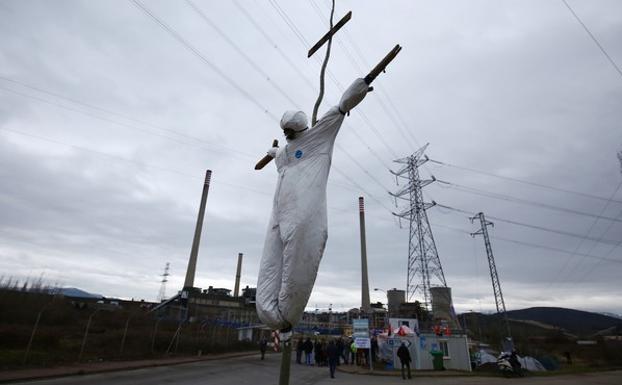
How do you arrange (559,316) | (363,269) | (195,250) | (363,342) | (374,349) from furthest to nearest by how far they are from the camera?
(559,316) → (363,269) → (195,250) → (374,349) → (363,342)

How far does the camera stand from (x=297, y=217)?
2.50 m

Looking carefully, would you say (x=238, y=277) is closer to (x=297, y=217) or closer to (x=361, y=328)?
(x=361, y=328)

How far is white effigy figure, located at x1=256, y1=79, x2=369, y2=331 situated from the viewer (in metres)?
2.38

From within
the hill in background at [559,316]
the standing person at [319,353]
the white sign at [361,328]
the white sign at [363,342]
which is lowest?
the standing person at [319,353]

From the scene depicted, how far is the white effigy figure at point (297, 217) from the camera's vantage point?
2.38 m

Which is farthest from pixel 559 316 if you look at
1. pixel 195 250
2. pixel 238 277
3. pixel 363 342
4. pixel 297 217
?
pixel 297 217

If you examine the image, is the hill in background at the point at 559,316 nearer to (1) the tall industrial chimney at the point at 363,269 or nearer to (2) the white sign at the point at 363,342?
(1) the tall industrial chimney at the point at 363,269

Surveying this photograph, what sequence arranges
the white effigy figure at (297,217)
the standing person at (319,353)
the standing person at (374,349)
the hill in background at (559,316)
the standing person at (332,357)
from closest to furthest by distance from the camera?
the white effigy figure at (297,217), the standing person at (332,357), the standing person at (374,349), the standing person at (319,353), the hill in background at (559,316)

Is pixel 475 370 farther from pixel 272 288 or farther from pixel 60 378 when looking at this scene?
pixel 272 288

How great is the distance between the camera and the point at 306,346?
22172 millimetres

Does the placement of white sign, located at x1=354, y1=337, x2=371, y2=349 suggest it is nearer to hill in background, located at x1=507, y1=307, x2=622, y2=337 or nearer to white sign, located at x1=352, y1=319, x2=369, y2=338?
white sign, located at x1=352, y1=319, x2=369, y2=338

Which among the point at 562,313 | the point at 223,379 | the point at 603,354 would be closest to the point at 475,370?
the point at 223,379

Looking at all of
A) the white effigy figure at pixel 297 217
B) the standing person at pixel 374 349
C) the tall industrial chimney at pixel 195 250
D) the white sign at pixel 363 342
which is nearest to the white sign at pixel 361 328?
the white sign at pixel 363 342

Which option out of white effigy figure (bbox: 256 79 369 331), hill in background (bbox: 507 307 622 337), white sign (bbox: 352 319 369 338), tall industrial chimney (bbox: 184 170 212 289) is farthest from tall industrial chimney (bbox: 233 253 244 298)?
hill in background (bbox: 507 307 622 337)
